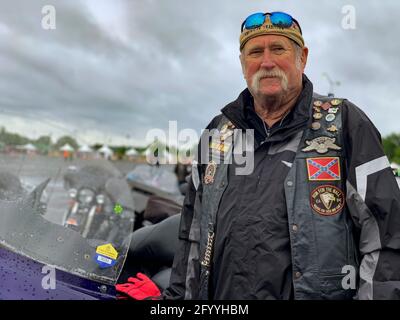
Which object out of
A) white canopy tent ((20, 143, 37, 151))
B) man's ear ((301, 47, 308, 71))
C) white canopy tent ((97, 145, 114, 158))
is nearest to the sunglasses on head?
man's ear ((301, 47, 308, 71))

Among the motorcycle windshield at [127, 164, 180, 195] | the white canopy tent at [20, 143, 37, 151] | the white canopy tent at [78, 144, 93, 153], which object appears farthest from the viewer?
the motorcycle windshield at [127, 164, 180, 195]

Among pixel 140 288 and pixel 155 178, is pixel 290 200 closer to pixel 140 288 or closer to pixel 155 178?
pixel 140 288

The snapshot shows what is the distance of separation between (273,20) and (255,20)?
9 cm

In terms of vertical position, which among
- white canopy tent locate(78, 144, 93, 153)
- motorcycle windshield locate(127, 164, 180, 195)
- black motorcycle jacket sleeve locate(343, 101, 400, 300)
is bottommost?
black motorcycle jacket sleeve locate(343, 101, 400, 300)

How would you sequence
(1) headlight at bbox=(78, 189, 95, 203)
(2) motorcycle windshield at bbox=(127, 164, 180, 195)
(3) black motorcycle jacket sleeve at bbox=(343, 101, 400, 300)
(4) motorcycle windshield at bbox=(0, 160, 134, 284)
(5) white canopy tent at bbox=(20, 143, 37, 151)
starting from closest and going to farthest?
(3) black motorcycle jacket sleeve at bbox=(343, 101, 400, 300)
(4) motorcycle windshield at bbox=(0, 160, 134, 284)
(5) white canopy tent at bbox=(20, 143, 37, 151)
(1) headlight at bbox=(78, 189, 95, 203)
(2) motorcycle windshield at bbox=(127, 164, 180, 195)

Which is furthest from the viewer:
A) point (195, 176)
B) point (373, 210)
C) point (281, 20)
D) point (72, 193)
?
point (72, 193)

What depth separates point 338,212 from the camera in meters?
1.71

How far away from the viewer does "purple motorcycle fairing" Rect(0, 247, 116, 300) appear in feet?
5.78

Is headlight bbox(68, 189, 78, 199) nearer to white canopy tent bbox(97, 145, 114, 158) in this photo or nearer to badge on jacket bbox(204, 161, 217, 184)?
white canopy tent bbox(97, 145, 114, 158)

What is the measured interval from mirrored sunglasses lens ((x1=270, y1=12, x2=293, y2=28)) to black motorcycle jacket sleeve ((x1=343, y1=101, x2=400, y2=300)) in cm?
62

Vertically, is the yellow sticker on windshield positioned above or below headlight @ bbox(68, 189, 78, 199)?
below

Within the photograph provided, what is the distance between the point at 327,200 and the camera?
172cm

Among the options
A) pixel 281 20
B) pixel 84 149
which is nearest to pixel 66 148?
pixel 84 149

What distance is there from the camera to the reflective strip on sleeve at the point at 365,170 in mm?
1640
